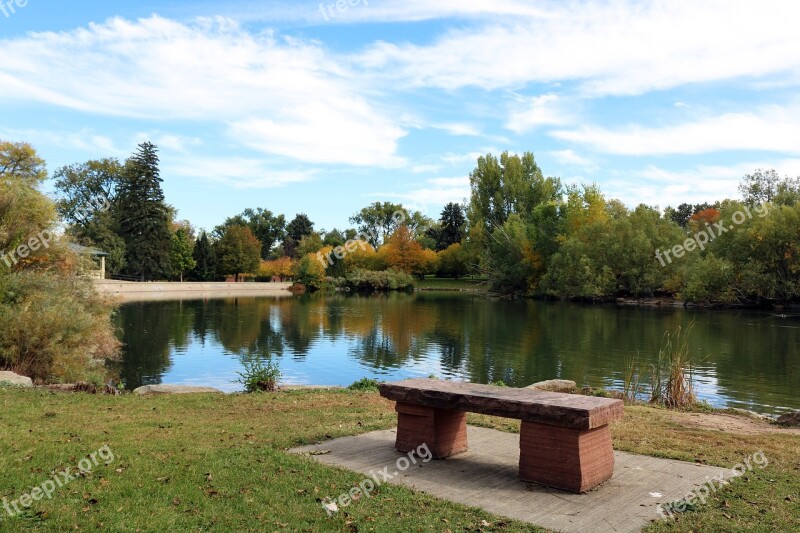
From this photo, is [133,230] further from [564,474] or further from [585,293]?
[564,474]

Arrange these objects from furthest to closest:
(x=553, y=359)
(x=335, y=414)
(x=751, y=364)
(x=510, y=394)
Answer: (x=553, y=359) → (x=751, y=364) → (x=335, y=414) → (x=510, y=394)

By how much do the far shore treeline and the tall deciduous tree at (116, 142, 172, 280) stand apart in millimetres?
151

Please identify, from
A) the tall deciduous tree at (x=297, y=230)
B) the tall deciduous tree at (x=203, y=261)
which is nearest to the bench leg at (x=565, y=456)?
the tall deciduous tree at (x=203, y=261)

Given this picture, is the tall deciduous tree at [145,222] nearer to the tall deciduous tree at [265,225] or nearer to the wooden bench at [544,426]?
the tall deciduous tree at [265,225]

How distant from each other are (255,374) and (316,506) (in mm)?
8145

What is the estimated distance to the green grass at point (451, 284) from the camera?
3243 inches

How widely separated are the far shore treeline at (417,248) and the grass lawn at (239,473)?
7356mm

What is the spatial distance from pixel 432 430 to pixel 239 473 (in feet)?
6.48

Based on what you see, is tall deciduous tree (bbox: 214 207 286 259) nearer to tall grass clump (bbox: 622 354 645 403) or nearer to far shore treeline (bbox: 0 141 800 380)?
far shore treeline (bbox: 0 141 800 380)

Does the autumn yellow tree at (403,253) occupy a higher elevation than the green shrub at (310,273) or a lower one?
higher

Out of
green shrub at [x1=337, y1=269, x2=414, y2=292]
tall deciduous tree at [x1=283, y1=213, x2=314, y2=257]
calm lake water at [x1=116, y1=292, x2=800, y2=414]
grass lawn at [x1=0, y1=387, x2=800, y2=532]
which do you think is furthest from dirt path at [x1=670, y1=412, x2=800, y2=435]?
tall deciduous tree at [x1=283, y1=213, x2=314, y2=257]

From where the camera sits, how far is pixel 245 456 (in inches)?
242

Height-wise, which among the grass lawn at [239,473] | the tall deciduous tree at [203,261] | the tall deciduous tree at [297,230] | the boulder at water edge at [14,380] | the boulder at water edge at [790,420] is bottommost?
the boulder at water edge at [790,420]

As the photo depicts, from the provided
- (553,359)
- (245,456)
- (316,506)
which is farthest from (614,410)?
(553,359)
